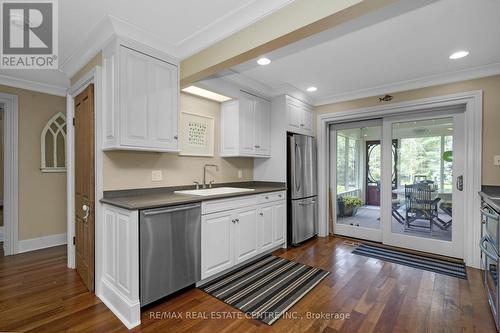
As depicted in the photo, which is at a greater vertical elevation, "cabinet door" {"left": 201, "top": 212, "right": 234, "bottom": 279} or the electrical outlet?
the electrical outlet

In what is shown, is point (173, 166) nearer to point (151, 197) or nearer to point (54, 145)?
point (151, 197)

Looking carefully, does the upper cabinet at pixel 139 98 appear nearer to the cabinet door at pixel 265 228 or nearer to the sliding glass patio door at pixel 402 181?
the cabinet door at pixel 265 228

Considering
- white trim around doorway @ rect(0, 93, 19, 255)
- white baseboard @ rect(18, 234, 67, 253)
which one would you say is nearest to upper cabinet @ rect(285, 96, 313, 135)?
white trim around doorway @ rect(0, 93, 19, 255)

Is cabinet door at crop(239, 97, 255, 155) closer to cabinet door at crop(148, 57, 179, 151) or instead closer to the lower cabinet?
the lower cabinet

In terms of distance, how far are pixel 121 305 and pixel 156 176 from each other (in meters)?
1.30

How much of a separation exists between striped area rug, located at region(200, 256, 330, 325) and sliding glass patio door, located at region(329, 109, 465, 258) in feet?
5.60

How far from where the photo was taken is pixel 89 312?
79.7 inches

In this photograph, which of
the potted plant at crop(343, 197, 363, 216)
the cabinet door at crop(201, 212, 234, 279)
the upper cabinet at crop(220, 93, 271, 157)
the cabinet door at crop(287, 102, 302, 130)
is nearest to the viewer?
the cabinet door at crop(201, 212, 234, 279)

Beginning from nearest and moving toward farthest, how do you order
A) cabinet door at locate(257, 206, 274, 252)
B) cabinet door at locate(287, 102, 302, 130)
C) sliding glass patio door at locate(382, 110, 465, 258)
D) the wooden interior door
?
the wooden interior door, cabinet door at locate(257, 206, 274, 252), sliding glass patio door at locate(382, 110, 465, 258), cabinet door at locate(287, 102, 302, 130)

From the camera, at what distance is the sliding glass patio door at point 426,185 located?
3.25m

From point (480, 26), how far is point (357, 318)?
2717 mm

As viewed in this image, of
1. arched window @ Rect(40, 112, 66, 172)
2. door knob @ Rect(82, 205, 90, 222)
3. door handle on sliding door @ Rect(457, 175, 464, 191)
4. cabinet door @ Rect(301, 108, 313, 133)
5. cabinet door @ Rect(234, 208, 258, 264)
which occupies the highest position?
cabinet door @ Rect(301, 108, 313, 133)

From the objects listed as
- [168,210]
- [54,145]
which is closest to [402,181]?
[168,210]

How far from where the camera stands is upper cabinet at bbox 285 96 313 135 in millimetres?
3775
